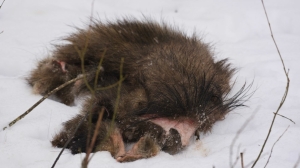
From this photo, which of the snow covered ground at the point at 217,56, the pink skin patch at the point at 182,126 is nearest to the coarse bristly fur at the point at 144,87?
the pink skin patch at the point at 182,126

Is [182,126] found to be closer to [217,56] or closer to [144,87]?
[144,87]

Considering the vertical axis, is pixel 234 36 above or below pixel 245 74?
above

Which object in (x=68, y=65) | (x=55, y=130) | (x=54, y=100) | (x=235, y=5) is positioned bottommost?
(x=55, y=130)

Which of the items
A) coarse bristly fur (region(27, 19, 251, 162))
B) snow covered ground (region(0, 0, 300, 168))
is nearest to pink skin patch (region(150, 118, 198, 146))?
coarse bristly fur (region(27, 19, 251, 162))

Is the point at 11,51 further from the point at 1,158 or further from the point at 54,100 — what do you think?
the point at 1,158

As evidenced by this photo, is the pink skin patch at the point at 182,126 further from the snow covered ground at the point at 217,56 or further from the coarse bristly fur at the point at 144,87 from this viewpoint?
the snow covered ground at the point at 217,56

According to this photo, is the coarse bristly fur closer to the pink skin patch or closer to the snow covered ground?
the pink skin patch

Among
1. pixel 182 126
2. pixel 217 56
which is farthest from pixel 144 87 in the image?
pixel 217 56

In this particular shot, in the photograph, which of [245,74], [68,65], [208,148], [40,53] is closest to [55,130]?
[68,65]
